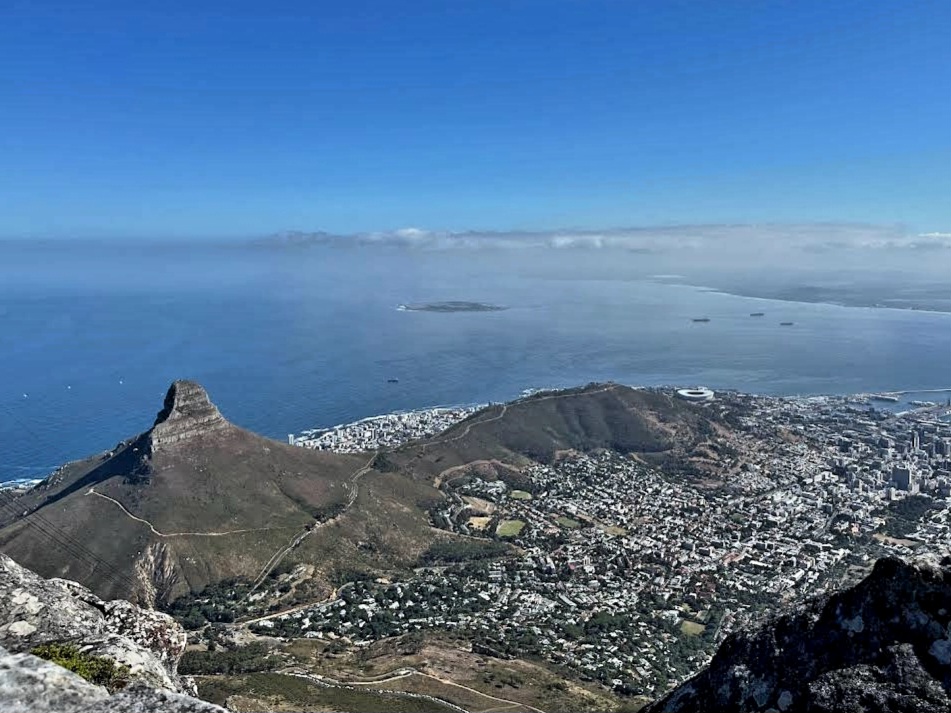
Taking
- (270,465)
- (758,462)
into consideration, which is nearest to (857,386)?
(758,462)

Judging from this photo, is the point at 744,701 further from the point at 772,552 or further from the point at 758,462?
the point at 758,462

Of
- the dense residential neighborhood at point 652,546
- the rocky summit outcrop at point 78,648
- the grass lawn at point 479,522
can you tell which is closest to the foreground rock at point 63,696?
the rocky summit outcrop at point 78,648

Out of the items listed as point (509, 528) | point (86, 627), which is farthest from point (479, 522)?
point (86, 627)

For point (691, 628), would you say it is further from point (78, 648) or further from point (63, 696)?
point (63, 696)

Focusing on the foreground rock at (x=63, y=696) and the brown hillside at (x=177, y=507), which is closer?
the foreground rock at (x=63, y=696)

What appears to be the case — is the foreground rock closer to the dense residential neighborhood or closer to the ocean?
the dense residential neighborhood

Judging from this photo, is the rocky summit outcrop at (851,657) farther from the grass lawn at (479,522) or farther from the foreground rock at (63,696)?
the grass lawn at (479,522)
